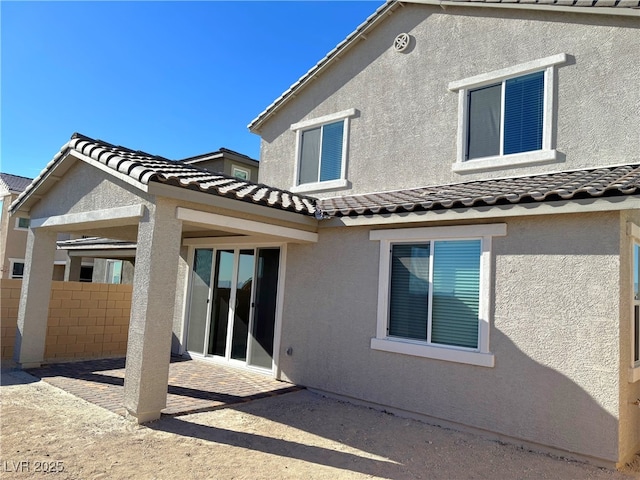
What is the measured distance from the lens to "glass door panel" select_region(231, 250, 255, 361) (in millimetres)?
11414

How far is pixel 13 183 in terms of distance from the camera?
103 feet

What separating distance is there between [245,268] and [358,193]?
3641mm

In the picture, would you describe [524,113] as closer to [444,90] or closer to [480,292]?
[444,90]

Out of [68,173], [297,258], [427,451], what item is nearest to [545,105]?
[297,258]

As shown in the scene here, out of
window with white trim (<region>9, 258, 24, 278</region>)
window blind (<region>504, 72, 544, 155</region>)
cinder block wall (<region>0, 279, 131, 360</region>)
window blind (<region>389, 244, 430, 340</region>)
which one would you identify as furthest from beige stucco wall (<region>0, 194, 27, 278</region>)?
window blind (<region>504, 72, 544, 155</region>)

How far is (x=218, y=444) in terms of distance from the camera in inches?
247

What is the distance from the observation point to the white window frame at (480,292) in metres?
7.28

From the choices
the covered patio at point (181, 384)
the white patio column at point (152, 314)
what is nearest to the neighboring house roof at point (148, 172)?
the white patio column at point (152, 314)

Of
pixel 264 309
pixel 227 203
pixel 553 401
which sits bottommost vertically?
pixel 553 401

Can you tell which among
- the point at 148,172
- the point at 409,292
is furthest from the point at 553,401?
the point at 148,172

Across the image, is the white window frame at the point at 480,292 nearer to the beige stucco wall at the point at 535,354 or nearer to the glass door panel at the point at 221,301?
the beige stucco wall at the point at 535,354

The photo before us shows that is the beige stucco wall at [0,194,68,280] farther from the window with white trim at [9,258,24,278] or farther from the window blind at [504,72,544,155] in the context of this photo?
the window blind at [504,72,544,155]

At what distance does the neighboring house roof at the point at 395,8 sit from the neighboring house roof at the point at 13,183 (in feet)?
80.6

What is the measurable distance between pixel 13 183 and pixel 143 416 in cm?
3201
